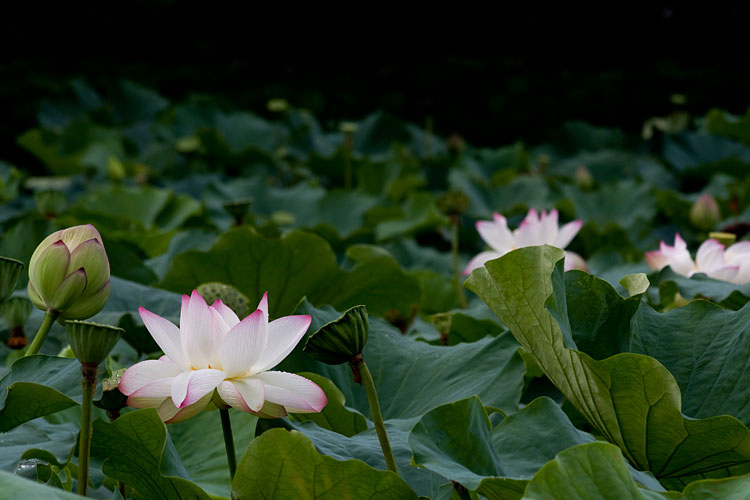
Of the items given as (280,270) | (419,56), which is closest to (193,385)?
(280,270)

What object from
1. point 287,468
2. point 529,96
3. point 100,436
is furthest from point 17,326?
point 529,96

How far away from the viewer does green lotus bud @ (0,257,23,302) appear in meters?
0.67

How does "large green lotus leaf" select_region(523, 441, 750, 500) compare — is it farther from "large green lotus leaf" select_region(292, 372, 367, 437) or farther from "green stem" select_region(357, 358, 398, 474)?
"large green lotus leaf" select_region(292, 372, 367, 437)

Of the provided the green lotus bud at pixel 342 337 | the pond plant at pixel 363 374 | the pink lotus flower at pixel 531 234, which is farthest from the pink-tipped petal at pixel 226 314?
the pink lotus flower at pixel 531 234

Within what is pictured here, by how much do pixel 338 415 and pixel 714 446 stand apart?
310 mm

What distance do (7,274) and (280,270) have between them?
745 mm

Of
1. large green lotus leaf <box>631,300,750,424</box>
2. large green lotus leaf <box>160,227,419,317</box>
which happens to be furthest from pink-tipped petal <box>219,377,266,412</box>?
large green lotus leaf <box>160,227,419,317</box>

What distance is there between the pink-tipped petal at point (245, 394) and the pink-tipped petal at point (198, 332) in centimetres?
3

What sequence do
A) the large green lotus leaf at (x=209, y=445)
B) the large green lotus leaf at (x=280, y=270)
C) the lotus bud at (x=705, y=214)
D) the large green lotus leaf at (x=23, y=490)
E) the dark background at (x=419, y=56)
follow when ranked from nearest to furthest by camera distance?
the large green lotus leaf at (x=23, y=490) → the large green lotus leaf at (x=209, y=445) → the large green lotus leaf at (x=280, y=270) → the lotus bud at (x=705, y=214) → the dark background at (x=419, y=56)

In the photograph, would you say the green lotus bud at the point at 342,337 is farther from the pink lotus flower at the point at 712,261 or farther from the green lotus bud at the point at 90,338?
the pink lotus flower at the point at 712,261

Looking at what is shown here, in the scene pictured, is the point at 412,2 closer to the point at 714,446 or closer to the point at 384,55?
the point at 384,55

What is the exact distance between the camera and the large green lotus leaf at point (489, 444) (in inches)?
21.7

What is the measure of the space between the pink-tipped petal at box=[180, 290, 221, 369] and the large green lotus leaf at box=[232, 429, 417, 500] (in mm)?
92

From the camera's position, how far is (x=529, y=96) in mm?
4789
